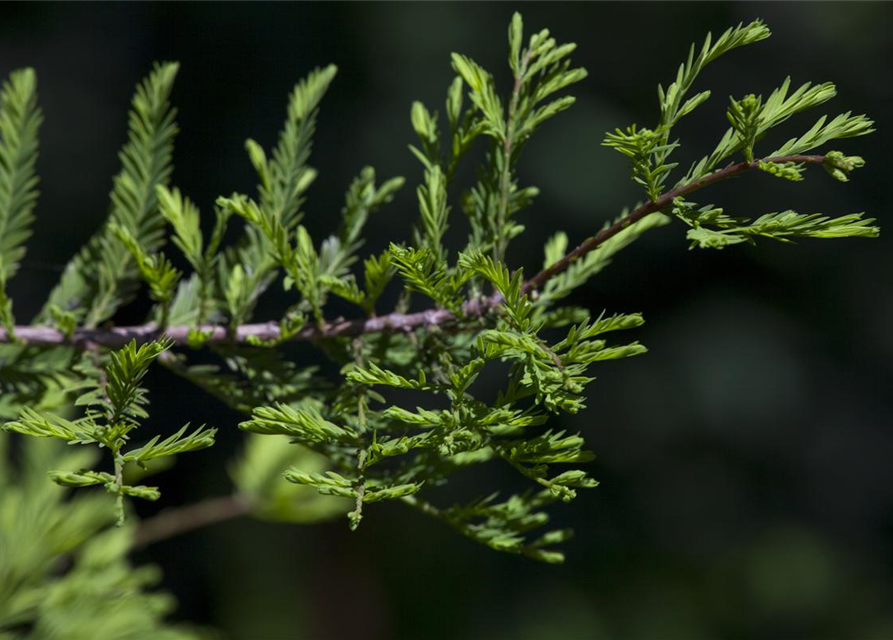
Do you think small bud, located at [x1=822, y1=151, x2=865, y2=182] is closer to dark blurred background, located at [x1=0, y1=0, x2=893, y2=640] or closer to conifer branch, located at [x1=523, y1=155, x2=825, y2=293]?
conifer branch, located at [x1=523, y1=155, x2=825, y2=293]

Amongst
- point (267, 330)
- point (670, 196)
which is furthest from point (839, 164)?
point (267, 330)

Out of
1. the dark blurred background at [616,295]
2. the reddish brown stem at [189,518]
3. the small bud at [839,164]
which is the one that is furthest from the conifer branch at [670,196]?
the dark blurred background at [616,295]

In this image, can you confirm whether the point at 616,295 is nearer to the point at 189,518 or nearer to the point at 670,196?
the point at 189,518

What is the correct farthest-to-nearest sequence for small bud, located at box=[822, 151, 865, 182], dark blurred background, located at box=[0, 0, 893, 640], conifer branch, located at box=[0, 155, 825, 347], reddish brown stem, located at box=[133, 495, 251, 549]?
dark blurred background, located at box=[0, 0, 893, 640] → reddish brown stem, located at box=[133, 495, 251, 549] → conifer branch, located at box=[0, 155, 825, 347] → small bud, located at box=[822, 151, 865, 182]

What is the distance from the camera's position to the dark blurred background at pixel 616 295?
2.94 meters

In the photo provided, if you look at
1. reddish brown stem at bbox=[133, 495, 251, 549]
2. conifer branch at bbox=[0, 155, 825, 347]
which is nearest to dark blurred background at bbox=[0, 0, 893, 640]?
reddish brown stem at bbox=[133, 495, 251, 549]

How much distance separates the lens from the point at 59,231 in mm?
2904

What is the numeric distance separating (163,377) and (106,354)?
2557mm

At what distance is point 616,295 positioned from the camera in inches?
120

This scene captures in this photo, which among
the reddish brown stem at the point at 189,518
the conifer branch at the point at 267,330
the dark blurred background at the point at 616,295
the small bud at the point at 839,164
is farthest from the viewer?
the dark blurred background at the point at 616,295

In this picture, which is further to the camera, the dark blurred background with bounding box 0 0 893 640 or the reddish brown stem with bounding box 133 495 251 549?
the dark blurred background with bounding box 0 0 893 640

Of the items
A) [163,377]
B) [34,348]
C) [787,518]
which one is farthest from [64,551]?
[787,518]

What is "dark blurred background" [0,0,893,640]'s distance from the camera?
294 cm

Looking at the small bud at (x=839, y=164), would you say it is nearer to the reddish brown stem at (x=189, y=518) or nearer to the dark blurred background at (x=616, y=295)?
the reddish brown stem at (x=189, y=518)
